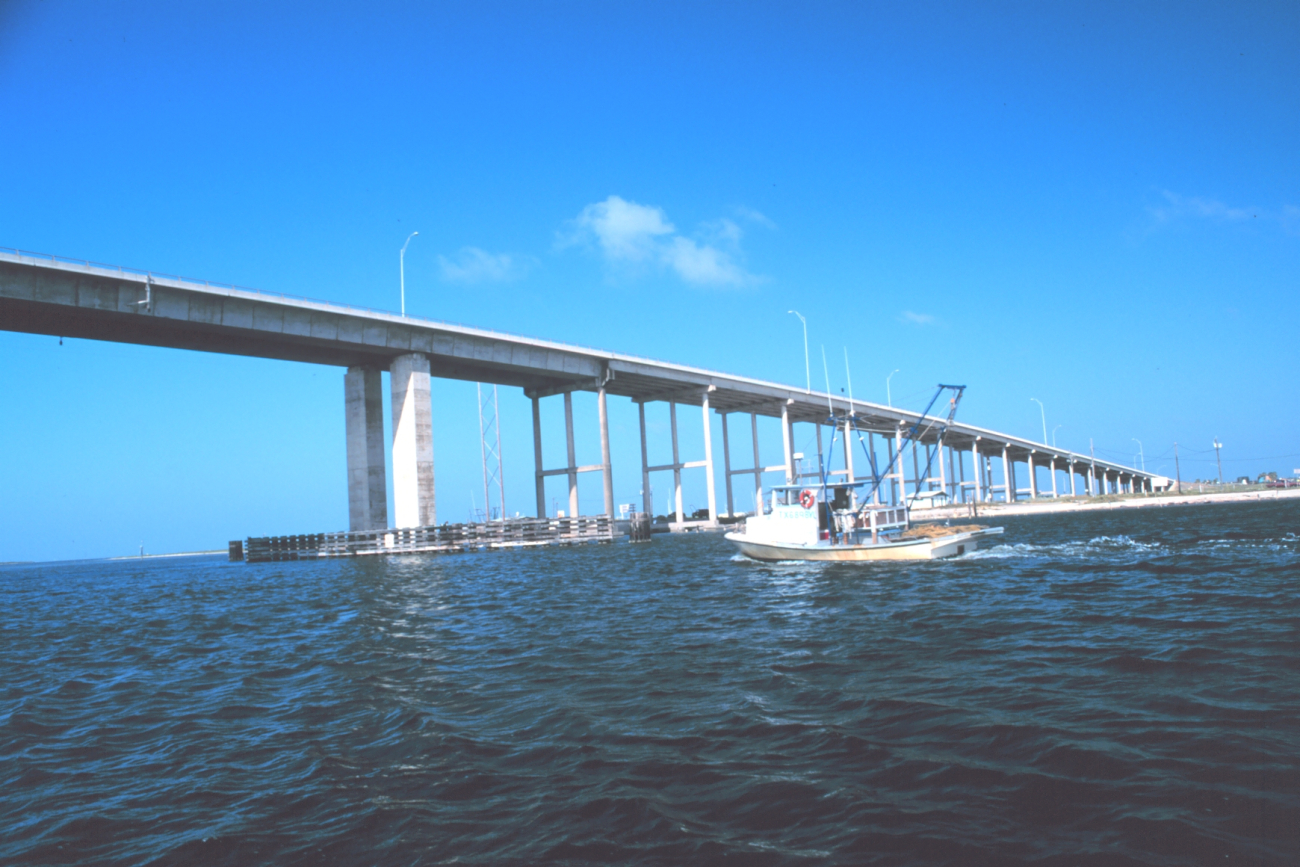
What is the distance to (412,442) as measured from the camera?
60656 millimetres

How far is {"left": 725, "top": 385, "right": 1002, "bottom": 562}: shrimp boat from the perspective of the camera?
2984cm

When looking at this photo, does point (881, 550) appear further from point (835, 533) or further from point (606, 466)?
point (606, 466)

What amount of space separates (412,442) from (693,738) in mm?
56283

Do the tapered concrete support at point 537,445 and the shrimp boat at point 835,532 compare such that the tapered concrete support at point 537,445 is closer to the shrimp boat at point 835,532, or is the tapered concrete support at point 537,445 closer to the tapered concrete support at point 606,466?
the tapered concrete support at point 606,466

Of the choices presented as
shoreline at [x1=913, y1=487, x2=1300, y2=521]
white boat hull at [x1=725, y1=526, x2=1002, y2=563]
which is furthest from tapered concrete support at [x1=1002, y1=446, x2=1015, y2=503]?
white boat hull at [x1=725, y1=526, x2=1002, y2=563]

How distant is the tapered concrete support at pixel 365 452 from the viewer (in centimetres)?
6397

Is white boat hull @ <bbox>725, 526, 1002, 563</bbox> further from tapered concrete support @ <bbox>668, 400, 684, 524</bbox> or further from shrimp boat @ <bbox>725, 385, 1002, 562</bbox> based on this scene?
tapered concrete support @ <bbox>668, 400, 684, 524</bbox>

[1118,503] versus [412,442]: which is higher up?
[412,442]

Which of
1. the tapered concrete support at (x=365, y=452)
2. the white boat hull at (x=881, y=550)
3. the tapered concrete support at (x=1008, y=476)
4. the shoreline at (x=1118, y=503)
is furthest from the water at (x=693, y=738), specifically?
the tapered concrete support at (x=1008, y=476)

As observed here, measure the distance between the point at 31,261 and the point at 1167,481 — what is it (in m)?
231

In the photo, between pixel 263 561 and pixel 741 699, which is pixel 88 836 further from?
pixel 263 561

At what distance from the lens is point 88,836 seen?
20.7 feet

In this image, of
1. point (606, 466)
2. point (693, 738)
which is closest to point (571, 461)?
point (606, 466)

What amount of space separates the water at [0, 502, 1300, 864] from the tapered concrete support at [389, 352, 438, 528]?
4375cm
